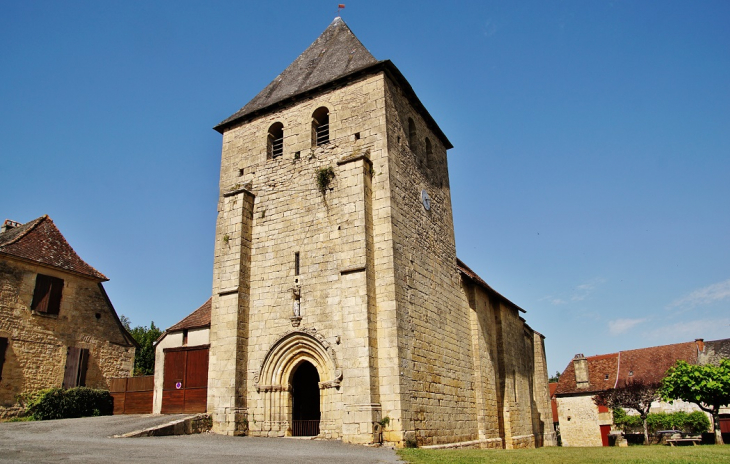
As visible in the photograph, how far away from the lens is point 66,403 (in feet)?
53.2

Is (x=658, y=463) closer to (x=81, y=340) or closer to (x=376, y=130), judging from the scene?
(x=376, y=130)

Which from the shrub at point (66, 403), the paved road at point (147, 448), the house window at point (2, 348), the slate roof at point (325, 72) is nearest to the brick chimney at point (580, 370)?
the slate roof at point (325, 72)

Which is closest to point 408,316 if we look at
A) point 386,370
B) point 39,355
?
point 386,370

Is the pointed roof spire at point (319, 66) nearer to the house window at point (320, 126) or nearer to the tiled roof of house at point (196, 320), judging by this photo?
the house window at point (320, 126)

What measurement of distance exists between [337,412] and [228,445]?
2637 mm

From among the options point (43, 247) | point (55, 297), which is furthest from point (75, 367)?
point (43, 247)

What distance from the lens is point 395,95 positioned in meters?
14.7

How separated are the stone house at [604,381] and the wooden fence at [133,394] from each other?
26.5m

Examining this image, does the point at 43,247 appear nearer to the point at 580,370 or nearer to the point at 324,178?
the point at 324,178

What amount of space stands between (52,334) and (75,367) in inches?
56.2

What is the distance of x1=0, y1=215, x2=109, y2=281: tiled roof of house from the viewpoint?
17.7 meters

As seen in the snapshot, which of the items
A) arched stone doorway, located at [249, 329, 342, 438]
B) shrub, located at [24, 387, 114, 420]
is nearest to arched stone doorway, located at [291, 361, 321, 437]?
arched stone doorway, located at [249, 329, 342, 438]

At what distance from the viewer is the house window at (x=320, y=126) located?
47.8ft

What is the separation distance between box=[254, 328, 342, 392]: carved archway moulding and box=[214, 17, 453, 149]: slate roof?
6903mm
